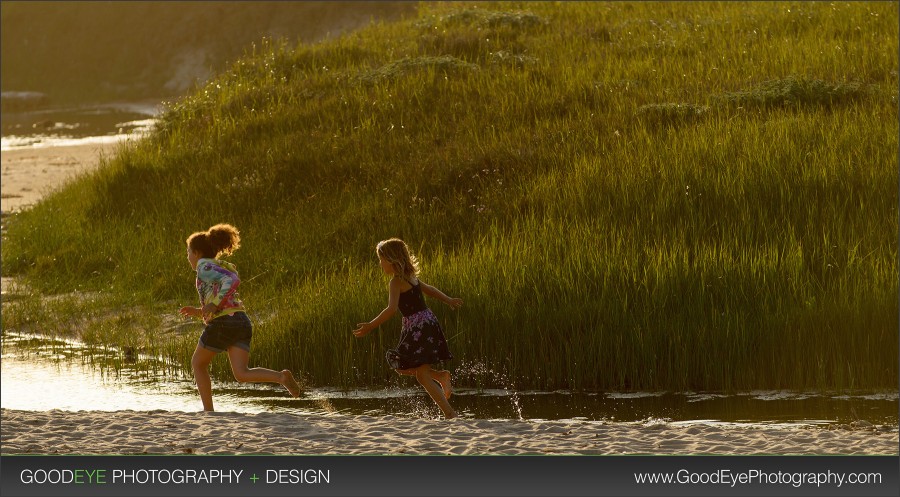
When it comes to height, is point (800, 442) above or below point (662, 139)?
below

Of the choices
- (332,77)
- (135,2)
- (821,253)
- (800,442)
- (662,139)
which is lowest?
(800,442)

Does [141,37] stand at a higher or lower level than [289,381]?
higher

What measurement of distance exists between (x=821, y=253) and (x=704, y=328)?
2275 millimetres

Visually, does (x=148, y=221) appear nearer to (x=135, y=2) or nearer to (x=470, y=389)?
(x=470, y=389)

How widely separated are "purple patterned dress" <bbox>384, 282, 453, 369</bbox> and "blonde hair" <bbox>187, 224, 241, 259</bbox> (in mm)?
1429

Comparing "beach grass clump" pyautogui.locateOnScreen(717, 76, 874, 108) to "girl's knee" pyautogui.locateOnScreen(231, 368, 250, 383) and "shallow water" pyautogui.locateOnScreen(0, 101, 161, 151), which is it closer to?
"girl's knee" pyautogui.locateOnScreen(231, 368, 250, 383)

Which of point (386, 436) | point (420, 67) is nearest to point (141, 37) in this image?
point (420, 67)

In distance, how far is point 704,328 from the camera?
10609 millimetres

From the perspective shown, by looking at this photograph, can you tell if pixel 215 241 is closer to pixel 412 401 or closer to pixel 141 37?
pixel 412 401

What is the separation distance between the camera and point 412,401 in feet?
34.4

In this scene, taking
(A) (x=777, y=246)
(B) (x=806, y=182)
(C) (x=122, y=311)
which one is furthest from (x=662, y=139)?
(C) (x=122, y=311)

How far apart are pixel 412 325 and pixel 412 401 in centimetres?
135

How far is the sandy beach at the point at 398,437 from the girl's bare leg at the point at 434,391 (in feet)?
1.39

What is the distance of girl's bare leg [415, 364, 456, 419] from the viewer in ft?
30.5
